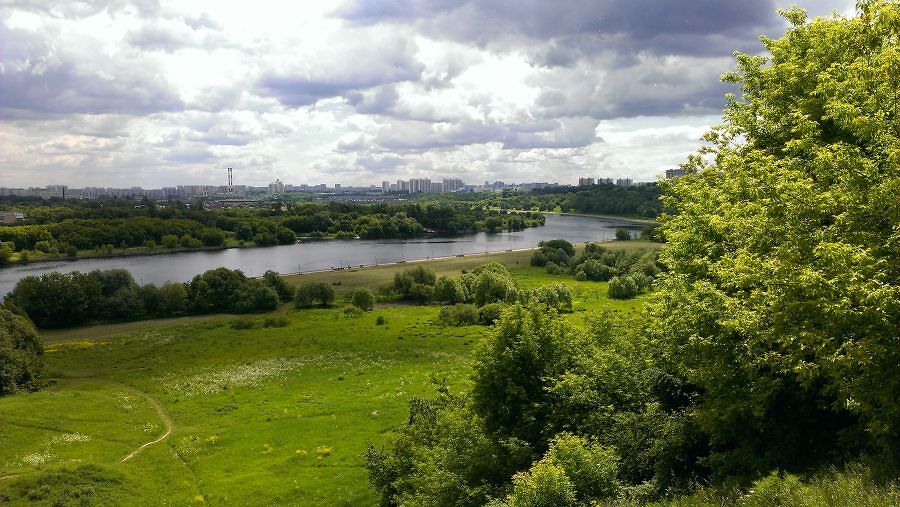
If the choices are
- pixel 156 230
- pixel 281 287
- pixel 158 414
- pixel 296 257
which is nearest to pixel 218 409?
pixel 158 414

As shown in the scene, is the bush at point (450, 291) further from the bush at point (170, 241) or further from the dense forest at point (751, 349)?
the bush at point (170, 241)

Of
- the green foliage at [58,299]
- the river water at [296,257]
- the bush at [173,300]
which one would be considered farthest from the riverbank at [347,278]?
the river water at [296,257]

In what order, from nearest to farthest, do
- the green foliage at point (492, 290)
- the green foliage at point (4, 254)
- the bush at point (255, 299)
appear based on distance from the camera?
the green foliage at point (492, 290) → the bush at point (255, 299) → the green foliage at point (4, 254)

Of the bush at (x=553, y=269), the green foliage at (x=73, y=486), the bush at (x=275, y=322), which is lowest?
the bush at (x=275, y=322)

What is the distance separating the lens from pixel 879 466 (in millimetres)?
11203

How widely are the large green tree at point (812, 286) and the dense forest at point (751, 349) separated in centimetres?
6

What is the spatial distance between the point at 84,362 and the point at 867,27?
71844mm

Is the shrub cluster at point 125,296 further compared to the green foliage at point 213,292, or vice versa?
the green foliage at point 213,292

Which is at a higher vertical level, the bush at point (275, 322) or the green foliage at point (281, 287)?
the green foliage at point (281, 287)

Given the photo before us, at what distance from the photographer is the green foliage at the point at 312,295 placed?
305ft

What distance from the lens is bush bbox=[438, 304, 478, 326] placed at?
7631cm

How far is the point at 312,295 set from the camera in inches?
3664

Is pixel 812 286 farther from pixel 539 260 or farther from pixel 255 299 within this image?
pixel 539 260

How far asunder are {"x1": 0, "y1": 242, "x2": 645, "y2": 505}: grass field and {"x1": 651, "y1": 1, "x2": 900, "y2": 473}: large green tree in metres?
21.2
